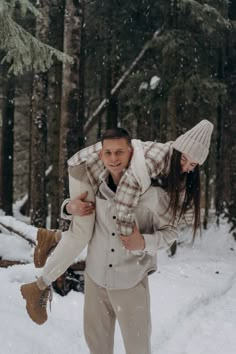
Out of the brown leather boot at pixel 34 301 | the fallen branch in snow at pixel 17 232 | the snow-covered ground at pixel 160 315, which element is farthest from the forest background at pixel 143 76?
the brown leather boot at pixel 34 301

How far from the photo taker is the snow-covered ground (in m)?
5.79

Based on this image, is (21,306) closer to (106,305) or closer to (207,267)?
(106,305)

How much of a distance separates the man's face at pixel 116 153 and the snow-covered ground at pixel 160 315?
2721 mm

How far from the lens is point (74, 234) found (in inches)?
148

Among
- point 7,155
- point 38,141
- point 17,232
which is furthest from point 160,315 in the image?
point 7,155

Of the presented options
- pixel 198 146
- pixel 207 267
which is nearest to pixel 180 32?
pixel 207 267

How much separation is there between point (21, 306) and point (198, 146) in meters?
4.19

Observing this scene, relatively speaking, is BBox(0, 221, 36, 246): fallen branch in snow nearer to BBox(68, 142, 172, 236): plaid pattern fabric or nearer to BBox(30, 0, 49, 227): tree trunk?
BBox(30, 0, 49, 227): tree trunk

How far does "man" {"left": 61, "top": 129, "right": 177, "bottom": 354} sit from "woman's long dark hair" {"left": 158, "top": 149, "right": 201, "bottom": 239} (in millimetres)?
77

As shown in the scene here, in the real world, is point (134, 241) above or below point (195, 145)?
below

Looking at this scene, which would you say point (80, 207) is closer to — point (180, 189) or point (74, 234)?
point (74, 234)

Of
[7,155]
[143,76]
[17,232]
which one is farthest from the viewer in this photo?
[7,155]

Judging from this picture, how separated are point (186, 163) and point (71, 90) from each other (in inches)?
290

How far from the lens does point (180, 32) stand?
14570mm
